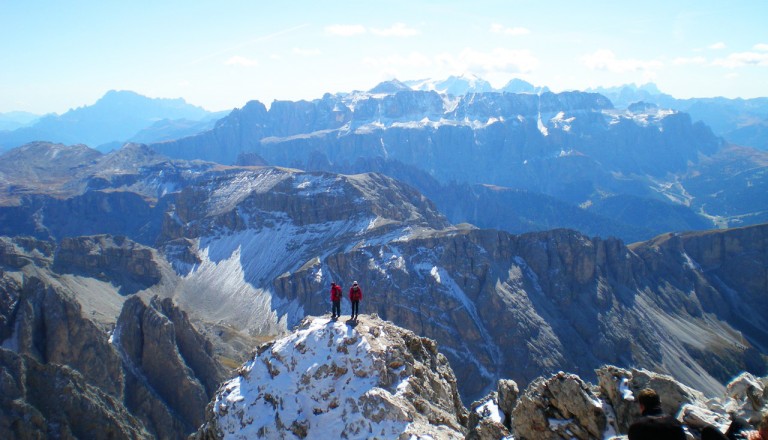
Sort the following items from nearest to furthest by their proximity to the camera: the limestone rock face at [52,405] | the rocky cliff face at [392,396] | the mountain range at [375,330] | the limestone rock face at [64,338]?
1. the rocky cliff face at [392,396]
2. the mountain range at [375,330]
3. the limestone rock face at [52,405]
4. the limestone rock face at [64,338]

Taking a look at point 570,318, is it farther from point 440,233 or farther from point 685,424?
point 685,424

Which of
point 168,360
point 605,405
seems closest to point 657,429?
point 605,405

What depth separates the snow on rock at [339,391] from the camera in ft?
108

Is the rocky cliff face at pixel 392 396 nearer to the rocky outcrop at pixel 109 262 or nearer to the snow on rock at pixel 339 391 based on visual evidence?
the snow on rock at pixel 339 391

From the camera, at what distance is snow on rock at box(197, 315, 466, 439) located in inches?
1299

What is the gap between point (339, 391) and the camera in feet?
116

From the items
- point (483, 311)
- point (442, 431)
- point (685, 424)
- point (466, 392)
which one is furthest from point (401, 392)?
point (483, 311)

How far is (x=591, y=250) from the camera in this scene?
174 metres

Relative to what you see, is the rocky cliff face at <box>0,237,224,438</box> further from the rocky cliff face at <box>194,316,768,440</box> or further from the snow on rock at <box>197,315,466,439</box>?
the snow on rock at <box>197,315,466,439</box>

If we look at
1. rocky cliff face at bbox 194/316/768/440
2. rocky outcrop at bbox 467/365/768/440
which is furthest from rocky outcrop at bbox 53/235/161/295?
rocky outcrop at bbox 467/365/768/440

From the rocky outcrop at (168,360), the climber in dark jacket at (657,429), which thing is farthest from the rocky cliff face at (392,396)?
the rocky outcrop at (168,360)

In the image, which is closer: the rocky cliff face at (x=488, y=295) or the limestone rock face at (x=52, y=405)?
the limestone rock face at (x=52, y=405)

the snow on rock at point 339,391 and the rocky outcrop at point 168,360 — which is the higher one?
the snow on rock at point 339,391

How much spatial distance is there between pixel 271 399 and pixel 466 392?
328 ft
